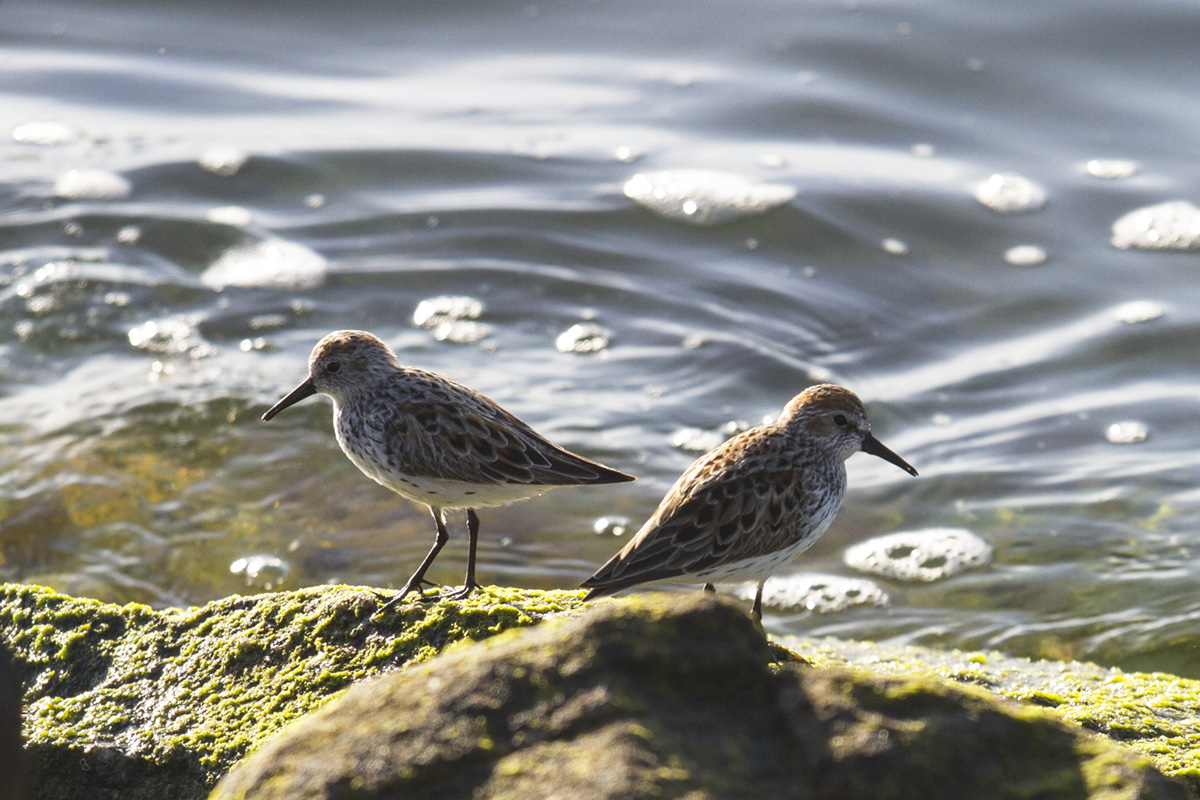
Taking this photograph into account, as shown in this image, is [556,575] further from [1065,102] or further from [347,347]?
[1065,102]

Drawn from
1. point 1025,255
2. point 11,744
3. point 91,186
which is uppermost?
point 1025,255

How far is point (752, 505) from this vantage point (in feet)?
18.5

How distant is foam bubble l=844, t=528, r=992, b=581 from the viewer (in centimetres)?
908

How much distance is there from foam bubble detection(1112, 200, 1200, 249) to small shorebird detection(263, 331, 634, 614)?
963 cm

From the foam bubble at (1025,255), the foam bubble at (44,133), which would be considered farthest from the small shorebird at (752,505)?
the foam bubble at (44,133)

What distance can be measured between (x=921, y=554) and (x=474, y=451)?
4843mm

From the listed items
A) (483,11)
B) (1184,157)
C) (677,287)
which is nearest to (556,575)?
(677,287)

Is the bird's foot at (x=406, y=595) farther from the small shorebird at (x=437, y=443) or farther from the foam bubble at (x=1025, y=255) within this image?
the foam bubble at (x=1025, y=255)

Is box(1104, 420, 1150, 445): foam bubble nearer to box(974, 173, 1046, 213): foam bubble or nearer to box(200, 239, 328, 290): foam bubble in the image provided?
box(974, 173, 1046, 213): foam bubble

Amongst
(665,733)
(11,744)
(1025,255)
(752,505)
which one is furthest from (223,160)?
(665,733)

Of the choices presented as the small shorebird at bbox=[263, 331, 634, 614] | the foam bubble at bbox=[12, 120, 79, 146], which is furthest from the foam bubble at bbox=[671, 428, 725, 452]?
the foam bubble at bbox=[12, 120, 79, 146]

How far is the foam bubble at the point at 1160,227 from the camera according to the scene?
1305cm

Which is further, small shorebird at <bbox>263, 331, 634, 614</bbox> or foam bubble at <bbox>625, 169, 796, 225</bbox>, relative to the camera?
foam bubble at <bbox>625, 169, 796, 225</bbox>

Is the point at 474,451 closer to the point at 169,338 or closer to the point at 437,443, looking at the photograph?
the point at 437,443
